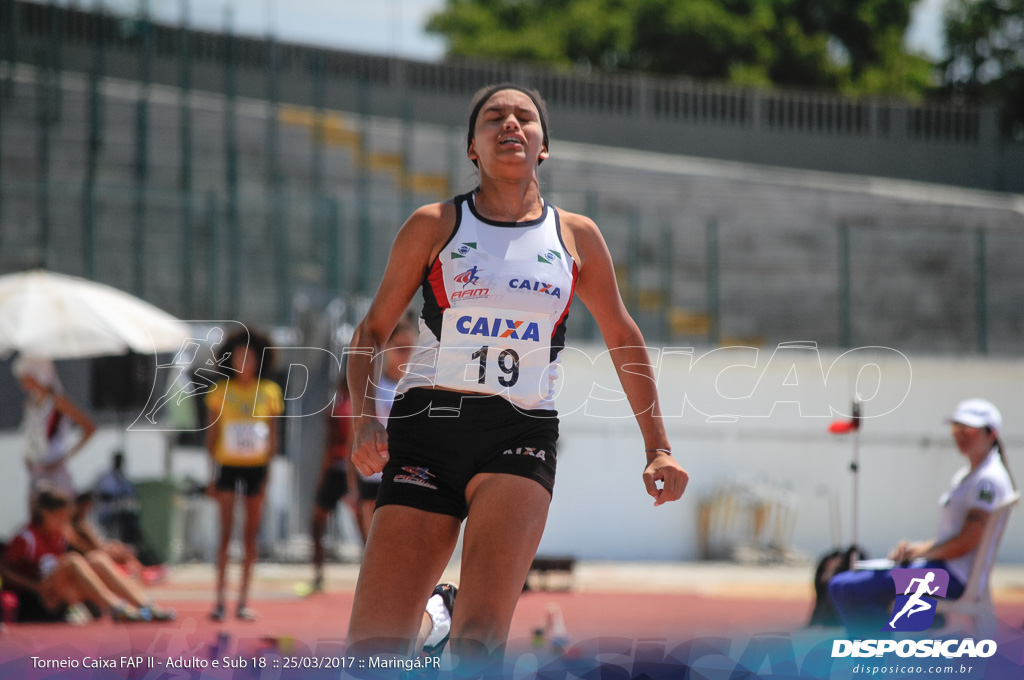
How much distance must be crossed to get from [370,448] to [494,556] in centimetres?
48

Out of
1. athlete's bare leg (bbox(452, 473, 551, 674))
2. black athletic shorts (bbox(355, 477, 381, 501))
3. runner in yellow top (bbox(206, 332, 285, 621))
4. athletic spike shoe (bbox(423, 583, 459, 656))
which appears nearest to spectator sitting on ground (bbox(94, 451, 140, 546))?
runner in yellow top (bbox(206, 332, 285, 621))

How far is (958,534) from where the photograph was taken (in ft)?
19.4

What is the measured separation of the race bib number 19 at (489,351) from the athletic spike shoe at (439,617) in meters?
0.65

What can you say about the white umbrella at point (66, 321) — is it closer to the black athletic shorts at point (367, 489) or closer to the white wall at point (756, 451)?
the white wall at point (756, 451)

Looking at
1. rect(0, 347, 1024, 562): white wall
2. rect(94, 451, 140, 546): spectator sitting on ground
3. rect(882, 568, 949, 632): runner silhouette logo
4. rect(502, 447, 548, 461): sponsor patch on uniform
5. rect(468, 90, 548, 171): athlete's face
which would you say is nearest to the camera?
rect(502, 447, 548, 461): sponsor patch on uniform

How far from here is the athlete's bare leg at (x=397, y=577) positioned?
3.35 m

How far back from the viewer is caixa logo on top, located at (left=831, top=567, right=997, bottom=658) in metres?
4.07

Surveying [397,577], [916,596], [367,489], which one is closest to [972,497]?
[916,596]

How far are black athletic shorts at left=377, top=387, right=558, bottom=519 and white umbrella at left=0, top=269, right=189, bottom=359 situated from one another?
7.38 m

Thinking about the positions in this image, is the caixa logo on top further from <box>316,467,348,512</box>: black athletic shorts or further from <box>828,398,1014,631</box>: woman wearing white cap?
<box>316,467,348,512</box>: black athletic shorts

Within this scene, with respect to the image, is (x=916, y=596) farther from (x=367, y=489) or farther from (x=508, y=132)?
(x=367, y=489)

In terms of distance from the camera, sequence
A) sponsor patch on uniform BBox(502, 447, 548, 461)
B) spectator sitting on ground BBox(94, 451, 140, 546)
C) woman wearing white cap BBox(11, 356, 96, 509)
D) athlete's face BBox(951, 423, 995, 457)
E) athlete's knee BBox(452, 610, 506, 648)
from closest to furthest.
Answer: athlete's knee BBox(452, 610, 506, 648)
sponsor patch on uniform BBox(502, 447, 548, 461)
athlete's face BBox(951, 423, 995, 457)
woman wearing white cap BBox(11, 356, 96, 509)
spectator sitting on ground BBox(94, 451, 140, 546)

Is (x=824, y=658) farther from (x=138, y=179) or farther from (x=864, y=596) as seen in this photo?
(x=138, y=179)

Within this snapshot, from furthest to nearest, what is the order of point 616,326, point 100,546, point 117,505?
point 117,505, point 100,546, point 616,326
